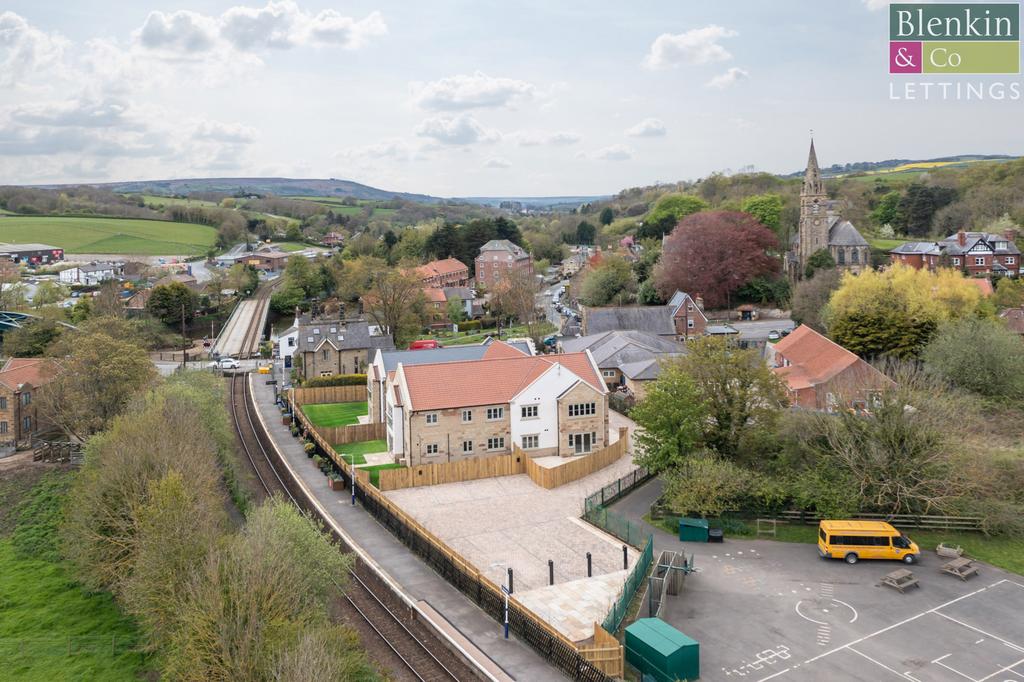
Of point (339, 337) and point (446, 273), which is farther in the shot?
point (446, 273)

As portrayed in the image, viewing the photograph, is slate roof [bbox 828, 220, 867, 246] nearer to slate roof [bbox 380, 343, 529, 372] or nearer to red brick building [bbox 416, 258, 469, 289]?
red brick building [bbox 416, 258, 469, 289]

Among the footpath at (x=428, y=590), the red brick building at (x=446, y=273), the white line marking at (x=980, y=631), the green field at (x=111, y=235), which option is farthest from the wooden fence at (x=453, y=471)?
the green field at (x=111, y=235)

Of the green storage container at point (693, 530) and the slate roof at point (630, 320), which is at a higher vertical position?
the slate roof at point (630, 320)

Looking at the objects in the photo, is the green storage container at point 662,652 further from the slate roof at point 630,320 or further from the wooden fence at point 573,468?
the slate roof at point 630,320

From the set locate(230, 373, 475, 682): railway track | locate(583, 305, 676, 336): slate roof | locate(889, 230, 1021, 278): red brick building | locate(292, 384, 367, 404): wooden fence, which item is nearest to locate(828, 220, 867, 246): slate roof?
locate(889, 230, 1021, 278): red brick building

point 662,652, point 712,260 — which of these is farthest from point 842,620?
point 712,260

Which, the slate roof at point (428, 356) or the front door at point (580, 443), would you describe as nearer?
the front door at point (580, 443)

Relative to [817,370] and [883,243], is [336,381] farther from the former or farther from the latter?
[883,243]
